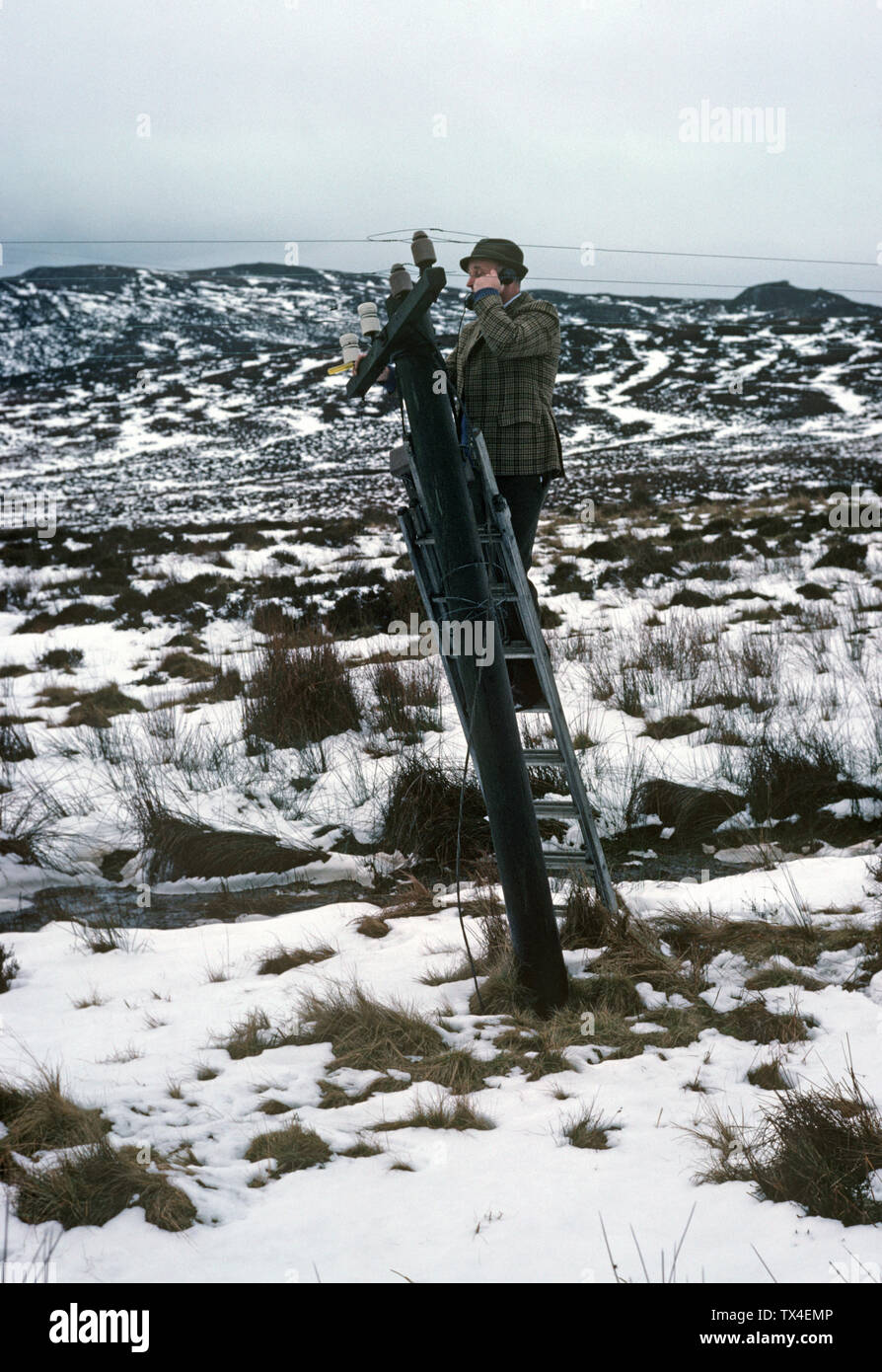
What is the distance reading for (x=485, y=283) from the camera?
345cm

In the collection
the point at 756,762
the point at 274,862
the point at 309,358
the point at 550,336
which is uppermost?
the point at 309,358

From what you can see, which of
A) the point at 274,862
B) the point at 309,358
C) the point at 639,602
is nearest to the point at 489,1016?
the point at 274,862

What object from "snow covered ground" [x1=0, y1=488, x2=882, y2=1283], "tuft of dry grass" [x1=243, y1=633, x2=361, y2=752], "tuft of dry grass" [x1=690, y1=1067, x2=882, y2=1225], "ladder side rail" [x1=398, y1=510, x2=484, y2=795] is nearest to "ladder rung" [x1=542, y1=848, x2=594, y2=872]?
"snow covered ground" [x1=0, y1=488, x2=882, y2=1283]

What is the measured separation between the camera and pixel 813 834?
4715 millimetres

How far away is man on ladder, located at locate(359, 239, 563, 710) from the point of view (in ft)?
11.5

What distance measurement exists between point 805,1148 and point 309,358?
69623 mm

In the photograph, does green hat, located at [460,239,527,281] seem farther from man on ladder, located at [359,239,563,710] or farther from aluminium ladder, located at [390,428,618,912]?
aluminium ladder, located at [390,428,618,912]

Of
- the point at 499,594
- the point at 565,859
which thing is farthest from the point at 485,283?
the point at 565,859

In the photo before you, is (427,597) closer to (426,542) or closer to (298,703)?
(426,542)

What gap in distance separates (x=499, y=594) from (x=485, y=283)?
1.22m

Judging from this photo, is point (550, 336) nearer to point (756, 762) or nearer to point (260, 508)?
point (756, 762)

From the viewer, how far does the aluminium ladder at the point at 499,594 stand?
3160 mm
